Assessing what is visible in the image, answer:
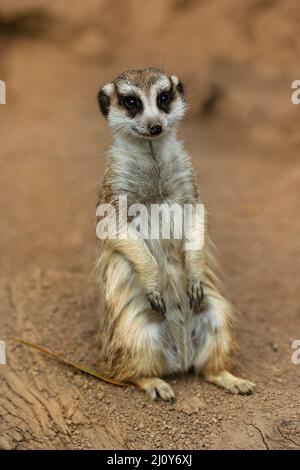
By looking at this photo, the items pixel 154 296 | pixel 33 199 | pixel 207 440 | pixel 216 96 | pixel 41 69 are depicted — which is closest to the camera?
pixel 207 440

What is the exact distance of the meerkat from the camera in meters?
3.56

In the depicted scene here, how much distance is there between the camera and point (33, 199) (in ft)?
18.2

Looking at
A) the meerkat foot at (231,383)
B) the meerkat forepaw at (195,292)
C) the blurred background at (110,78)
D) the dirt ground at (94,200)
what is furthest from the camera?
the blurred background at (110,78)

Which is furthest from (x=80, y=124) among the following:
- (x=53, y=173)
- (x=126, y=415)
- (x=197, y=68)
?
(x=126, y=415)

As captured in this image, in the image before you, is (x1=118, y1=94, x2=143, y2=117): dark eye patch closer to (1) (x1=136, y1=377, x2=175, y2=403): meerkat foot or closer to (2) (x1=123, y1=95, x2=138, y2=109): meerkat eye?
(2) (x1=123, y1=95, x2=138, y2=109): meerkat eye

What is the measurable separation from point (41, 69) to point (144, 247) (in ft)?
12.7

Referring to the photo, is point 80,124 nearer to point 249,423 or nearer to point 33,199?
point 33,199

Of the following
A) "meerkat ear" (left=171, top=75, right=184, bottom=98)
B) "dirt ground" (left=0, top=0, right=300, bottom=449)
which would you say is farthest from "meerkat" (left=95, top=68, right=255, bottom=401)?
"dirt ground" (left=0, top=0, right=300, bottom=449)

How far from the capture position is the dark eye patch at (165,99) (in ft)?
11.5

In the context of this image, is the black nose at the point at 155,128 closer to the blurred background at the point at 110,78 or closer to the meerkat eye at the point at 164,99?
the meerkat eye at the point at 164,99

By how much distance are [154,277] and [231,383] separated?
69 centimetres

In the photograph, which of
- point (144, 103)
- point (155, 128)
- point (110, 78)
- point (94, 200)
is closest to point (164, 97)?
point (144, 103)

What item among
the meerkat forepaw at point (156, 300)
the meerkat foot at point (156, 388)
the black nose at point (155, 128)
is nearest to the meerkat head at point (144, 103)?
the black nose at point (155, 128)

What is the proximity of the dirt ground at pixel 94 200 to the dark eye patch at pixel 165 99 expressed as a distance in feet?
4.82
